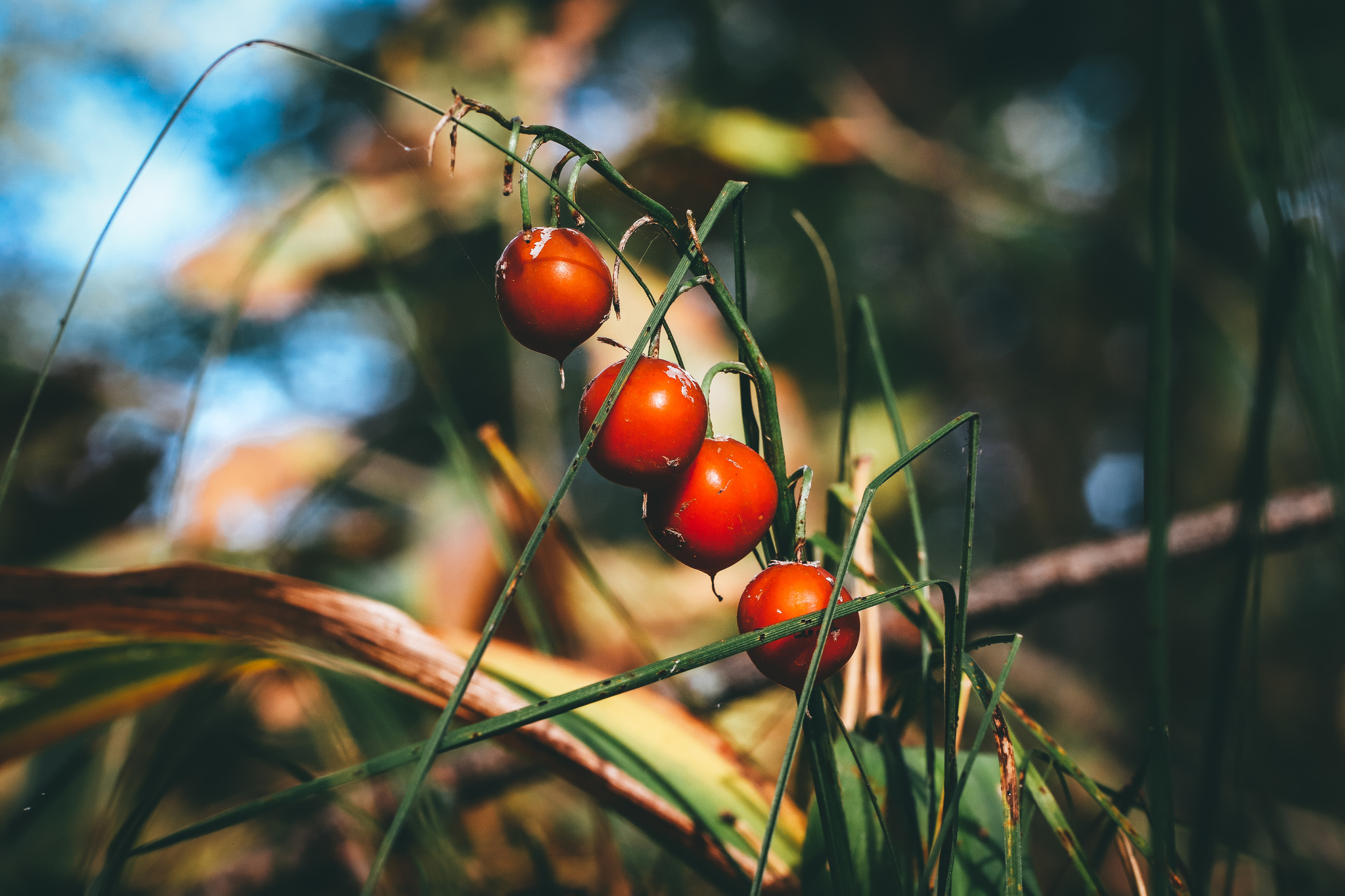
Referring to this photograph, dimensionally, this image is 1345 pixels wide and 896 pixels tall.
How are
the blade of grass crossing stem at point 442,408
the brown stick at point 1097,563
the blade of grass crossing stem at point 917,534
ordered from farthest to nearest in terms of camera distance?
the brown stick at point 1097,563 → the blade of grass crossing stem at point 442,408 → the blade of grass crossing stem at point 917,534

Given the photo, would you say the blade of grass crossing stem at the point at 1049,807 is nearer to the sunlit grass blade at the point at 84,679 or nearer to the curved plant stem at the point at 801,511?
the curved plant stem at the point at 801,511

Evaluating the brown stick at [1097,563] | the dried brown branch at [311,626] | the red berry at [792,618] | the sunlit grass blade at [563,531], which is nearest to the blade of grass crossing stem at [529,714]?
the red berry at [792,618]

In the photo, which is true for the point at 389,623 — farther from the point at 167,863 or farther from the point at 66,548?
the point at 66,548

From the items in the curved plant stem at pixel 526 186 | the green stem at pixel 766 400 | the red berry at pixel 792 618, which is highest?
the curved plant stem at pixel 526 186

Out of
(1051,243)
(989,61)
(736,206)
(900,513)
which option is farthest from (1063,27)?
(736,206)

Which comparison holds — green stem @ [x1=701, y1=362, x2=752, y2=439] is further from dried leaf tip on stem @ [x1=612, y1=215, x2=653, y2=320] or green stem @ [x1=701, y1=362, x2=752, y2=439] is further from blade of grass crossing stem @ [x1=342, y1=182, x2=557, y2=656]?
blade of grass crossing stem @ [x1=342, y1=182, x2=557, y2=656]

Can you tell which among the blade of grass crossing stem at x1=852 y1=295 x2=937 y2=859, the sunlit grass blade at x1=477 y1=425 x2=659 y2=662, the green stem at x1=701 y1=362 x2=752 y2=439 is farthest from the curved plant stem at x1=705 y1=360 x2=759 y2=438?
→ the sunlit grass blade at x1=477 y1=425 x2=659 y2=662

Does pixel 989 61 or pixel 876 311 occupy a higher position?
pixel 989 61
